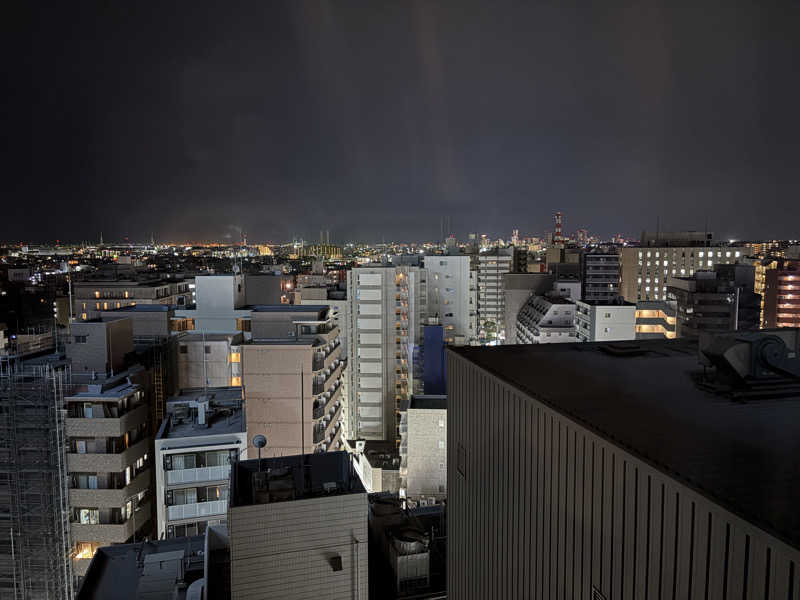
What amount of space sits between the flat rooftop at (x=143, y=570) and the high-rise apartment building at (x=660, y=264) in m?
61.4

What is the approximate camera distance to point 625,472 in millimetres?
3699

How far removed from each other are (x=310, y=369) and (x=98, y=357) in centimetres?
792

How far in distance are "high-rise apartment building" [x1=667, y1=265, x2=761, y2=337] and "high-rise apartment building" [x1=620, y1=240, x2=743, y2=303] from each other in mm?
21626

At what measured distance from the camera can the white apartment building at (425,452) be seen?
21.3 m

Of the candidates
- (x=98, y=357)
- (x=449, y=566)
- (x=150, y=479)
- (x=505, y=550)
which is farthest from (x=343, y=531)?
(x=98, y=357)

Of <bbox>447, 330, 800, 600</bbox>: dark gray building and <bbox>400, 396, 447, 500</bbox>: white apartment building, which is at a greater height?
<bbox>447, 330, 800, 600</bbox>: dark gray building

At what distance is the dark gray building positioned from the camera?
2967 millimetres

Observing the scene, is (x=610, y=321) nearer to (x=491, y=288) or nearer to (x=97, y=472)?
(x=97, y=472)

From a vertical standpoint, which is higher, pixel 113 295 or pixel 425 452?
pixel 113 295

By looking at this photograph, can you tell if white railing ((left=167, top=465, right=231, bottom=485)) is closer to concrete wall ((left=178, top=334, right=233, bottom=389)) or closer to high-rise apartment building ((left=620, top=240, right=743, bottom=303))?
concrete wall ((left=178, top=334, right=233, bottom=389))

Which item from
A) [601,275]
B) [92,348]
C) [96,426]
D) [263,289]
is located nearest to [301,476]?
[96,426]

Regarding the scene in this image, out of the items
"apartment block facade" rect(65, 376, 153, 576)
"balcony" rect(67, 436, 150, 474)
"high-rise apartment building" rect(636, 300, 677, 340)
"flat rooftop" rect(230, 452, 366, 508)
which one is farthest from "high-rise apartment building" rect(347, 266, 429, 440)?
"flat rooftop" rect(230, 452, 366, 508)

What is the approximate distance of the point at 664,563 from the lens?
329 centimetres

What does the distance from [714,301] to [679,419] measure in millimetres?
40521
